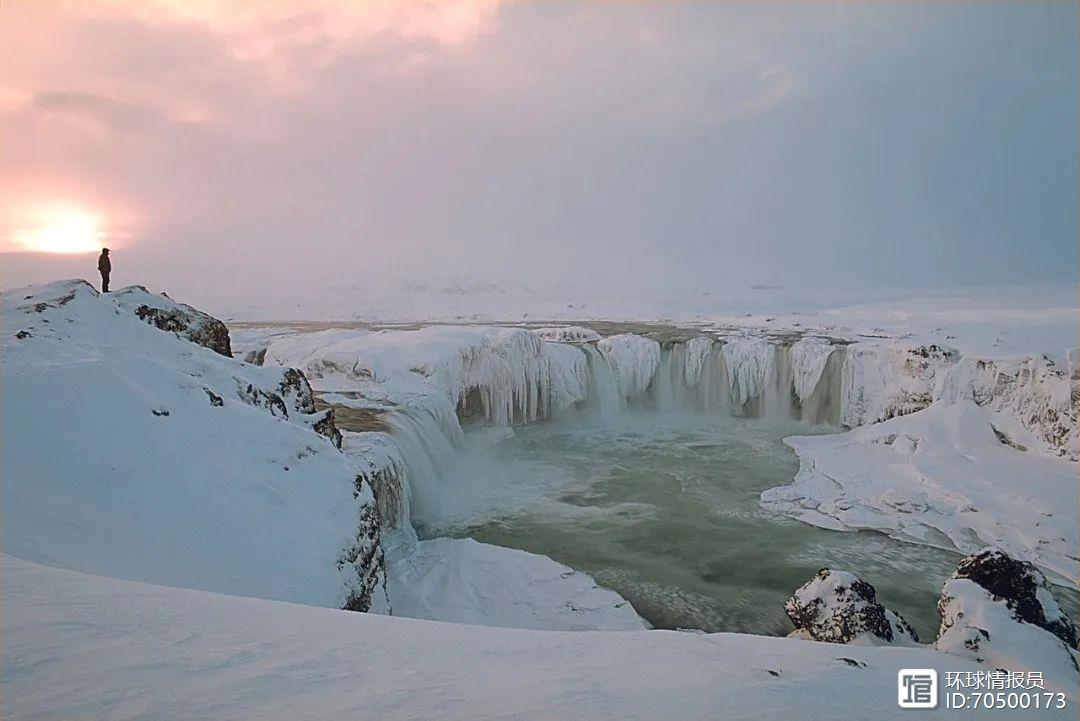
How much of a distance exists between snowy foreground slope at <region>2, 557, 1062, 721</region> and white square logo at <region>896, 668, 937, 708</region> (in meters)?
0.06

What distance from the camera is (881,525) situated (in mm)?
11094

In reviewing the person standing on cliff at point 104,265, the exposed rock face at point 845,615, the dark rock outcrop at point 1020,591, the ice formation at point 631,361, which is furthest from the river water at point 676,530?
the person standing on cliff at point 104,265

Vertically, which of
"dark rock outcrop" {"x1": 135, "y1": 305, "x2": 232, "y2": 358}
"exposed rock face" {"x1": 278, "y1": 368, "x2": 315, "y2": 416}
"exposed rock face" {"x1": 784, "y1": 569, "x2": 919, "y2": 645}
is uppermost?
"dark rock outcrop" {"x1": 135, "y1": 305, "x2": 232, "y2": 358}

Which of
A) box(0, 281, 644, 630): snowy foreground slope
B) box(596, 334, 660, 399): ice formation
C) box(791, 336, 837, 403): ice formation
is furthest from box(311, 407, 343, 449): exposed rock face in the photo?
box(791, 336, 837, 403): ice formation

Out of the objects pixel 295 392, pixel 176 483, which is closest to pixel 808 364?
pixel 295 392

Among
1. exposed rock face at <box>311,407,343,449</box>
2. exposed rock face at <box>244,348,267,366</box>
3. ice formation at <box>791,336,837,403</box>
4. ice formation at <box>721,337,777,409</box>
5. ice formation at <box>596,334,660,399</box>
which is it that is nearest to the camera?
exposed rock face at <box>311,407,343,449</box>

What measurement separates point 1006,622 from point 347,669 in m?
5.57

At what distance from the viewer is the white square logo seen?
2.96m

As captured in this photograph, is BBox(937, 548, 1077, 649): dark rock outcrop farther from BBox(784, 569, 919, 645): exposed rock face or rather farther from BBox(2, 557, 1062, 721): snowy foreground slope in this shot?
BBox(2, 557, 1062, 721): snowy foreground slope

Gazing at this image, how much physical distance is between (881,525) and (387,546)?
9.23 meters

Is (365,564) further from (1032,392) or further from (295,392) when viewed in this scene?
(1032,392)

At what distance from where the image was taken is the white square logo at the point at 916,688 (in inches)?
116

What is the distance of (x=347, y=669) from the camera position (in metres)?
2.29

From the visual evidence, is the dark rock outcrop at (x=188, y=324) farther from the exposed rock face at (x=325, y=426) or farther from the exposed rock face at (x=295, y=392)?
the exposed rock face at (x=325, y=426)
